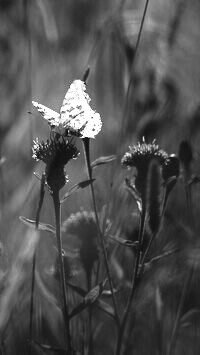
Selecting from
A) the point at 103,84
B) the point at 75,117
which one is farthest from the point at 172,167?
the point at 103,84

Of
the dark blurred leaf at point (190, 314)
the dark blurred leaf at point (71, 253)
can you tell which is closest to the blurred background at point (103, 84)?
the dark blurred leaf at point (71, 253)

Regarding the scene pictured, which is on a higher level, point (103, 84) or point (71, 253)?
point (103, 84)

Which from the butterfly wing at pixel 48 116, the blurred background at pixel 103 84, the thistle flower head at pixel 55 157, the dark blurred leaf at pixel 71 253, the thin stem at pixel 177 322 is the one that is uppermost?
the blurred background at pixel 103 84

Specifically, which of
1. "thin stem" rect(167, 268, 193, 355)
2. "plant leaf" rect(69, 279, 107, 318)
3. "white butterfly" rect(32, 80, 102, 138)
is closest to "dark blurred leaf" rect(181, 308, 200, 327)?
"thin stem" rect(167, 268, 193, 355)

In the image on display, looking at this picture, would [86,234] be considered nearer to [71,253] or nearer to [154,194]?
[71,253]

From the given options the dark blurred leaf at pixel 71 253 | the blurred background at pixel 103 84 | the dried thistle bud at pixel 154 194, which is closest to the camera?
the dried thistle bud at pixel 154 194

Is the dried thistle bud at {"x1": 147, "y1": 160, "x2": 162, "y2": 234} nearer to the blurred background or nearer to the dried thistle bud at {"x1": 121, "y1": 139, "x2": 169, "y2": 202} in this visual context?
the dried thistle bud at {"x1": 121, "y1": 139, "x2": 169, "y2": 202}

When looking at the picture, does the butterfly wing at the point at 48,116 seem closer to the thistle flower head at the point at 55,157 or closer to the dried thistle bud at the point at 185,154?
the thistle flower head at the point at 55,157
